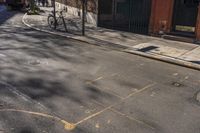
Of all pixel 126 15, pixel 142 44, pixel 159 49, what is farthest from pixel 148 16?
pixel 159 49

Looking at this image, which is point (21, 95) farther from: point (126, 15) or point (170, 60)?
point (126, 15)

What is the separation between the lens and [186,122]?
21.5 ft

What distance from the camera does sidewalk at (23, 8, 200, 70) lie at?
11898mm

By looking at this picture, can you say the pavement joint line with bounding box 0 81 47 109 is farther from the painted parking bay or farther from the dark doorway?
the dark doorway

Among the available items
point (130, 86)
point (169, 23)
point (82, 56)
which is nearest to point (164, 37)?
point (169, 23)

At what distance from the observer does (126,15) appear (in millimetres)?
Result: 18141

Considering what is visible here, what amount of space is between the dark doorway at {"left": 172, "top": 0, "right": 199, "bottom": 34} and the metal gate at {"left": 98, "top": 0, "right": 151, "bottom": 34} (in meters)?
2.14

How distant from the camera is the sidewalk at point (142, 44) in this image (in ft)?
39.0

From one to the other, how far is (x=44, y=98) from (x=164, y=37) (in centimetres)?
989

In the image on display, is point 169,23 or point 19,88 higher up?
point 169,23

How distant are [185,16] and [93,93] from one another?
9213mm

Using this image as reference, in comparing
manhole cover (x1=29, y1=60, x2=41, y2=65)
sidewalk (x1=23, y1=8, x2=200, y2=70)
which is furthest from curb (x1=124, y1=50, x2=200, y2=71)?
manhole cover (x1=29, y1=60, x2=41, y2=65)

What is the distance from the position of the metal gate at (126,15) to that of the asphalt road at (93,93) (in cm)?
508

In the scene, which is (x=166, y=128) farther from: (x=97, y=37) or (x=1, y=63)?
(x=97, y=37)
